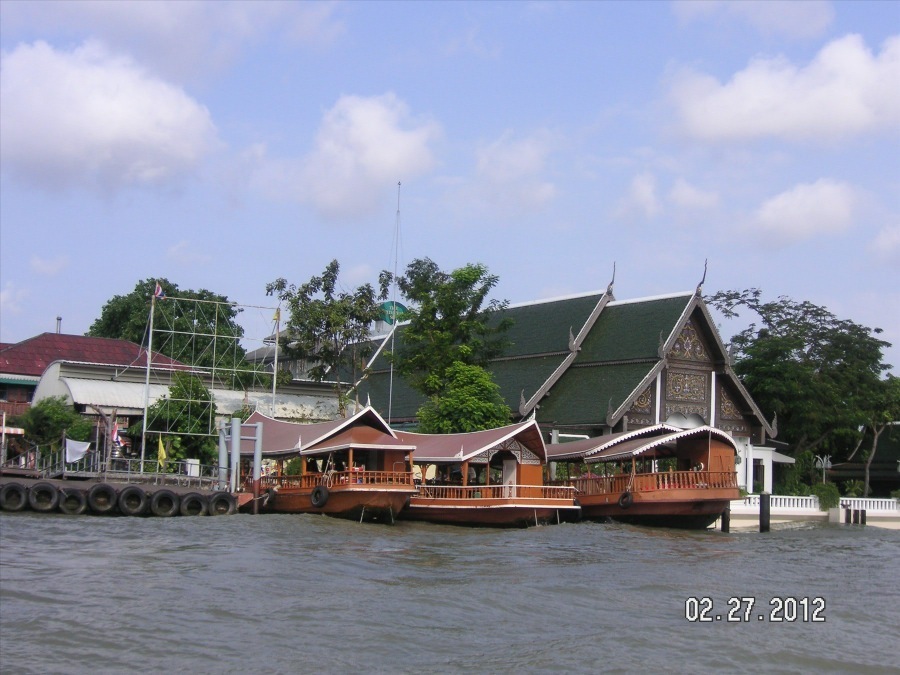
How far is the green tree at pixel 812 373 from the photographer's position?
1512 inches

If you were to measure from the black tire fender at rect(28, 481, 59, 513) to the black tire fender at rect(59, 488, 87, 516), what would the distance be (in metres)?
0.13

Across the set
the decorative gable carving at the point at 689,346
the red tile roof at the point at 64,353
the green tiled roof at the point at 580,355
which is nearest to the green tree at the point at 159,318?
the red tile roof at the point at 64,353

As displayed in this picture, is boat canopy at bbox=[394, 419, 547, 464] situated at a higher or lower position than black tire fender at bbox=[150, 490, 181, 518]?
higher

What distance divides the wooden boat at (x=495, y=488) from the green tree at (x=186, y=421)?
754 cm

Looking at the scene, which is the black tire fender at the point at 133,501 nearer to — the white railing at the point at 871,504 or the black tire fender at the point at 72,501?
the black tire fender at the point at 72,501

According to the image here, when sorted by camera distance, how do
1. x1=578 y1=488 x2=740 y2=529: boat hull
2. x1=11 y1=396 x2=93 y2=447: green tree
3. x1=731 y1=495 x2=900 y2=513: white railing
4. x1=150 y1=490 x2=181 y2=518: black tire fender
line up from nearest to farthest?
x1=150 y1=490 x2=181 y2=518: black tire fender → x1=578 y1=488 x2=740 y2=529: boat hull → x1=11 y1=396 x2=93 y2=447: green tree → x1=731 y1=495 x2=900 y2=513: white railing

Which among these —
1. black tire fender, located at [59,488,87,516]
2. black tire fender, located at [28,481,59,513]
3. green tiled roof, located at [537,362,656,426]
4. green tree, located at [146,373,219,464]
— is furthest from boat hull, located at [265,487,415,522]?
green tiled roof, located at [537,362,656,426]

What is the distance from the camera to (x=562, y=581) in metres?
15.8

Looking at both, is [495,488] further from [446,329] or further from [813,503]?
[813,503]

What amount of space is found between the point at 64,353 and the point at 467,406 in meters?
19.1

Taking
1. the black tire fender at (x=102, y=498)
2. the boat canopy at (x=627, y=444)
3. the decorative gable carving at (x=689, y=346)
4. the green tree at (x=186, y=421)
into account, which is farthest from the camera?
the decorative gable carving at (x=689, y=346)

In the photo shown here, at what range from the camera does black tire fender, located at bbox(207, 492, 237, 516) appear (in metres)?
23.8

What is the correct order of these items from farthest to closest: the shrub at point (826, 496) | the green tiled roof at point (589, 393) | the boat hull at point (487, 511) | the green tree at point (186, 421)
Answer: the shrub at point (826, 496) → the green tiled roof at point (589, 393) → the green tree at point (186, 421) → the boat hull at point (487, 511)

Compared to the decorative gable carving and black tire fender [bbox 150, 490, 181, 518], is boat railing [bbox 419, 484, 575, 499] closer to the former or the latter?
black tire fender [bbox 150, 490, 181, 518]
